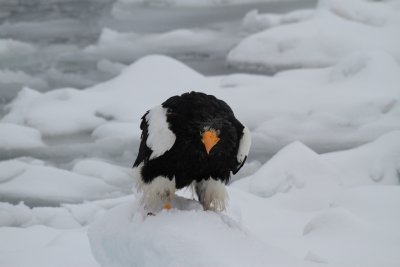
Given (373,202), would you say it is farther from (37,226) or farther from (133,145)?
(133,145)

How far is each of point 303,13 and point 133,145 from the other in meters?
7.41

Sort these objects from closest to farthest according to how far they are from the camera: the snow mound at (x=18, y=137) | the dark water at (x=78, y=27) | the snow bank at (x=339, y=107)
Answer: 1. the snow mound at (x=18, y=137)
2. the snow bank at (x=339, y=107)
3. the dark water at (x=78, y=27)

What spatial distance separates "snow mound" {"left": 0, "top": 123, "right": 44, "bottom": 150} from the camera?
8406 mm

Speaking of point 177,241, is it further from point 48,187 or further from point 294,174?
point 48,187

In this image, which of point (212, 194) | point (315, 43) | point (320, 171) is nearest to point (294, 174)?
point (320, 171)

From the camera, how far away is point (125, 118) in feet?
30.0

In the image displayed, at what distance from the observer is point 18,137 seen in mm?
8508

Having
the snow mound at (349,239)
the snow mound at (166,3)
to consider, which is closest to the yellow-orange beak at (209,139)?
the snow mound at (349,239)

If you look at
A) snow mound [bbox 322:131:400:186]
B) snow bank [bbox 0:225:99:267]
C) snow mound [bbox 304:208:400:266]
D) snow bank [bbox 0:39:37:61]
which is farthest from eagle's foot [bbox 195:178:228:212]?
snow bank [bbox 0:39:37:61]

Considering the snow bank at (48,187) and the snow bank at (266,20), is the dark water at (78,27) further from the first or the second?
the snow bank at (48,187)

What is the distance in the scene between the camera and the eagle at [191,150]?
3535 mm

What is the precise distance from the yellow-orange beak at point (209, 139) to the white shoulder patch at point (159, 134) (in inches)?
7.8

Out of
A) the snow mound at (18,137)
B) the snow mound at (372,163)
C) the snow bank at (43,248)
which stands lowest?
the snow mound at (18,137)

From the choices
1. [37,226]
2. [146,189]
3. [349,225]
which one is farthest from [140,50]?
[146,189]
